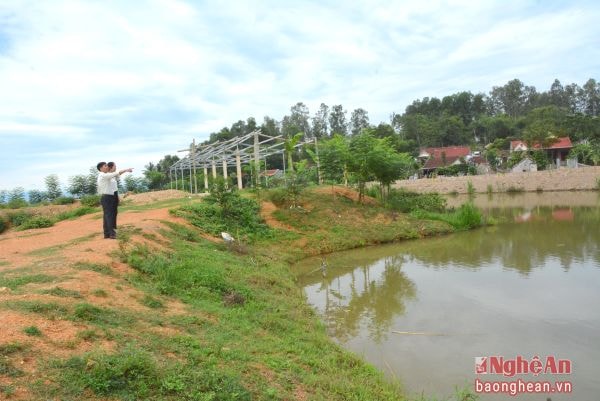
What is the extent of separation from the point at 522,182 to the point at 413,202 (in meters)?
19.5

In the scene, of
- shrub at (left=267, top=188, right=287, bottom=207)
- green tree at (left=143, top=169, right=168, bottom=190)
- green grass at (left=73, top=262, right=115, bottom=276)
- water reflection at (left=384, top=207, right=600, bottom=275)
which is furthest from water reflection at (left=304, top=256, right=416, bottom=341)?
green tree at (left=143, top=169, right=168, bottom=190)

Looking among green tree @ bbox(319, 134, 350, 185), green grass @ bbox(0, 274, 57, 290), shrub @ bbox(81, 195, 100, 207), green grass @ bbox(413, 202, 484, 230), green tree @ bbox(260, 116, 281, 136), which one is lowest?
green grass @ bbox(413, 202, 484, 230)

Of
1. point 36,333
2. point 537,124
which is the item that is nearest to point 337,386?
point 36,333

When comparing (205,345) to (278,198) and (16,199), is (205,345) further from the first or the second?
(16,199)

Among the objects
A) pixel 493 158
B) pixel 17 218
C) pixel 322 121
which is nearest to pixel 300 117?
pixel 322 121

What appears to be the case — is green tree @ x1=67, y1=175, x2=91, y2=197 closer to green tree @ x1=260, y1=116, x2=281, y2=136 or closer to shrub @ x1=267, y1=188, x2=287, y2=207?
shrub @ x1=267, y1=188, x2=287, y2=207

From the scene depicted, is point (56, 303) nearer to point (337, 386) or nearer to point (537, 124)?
point (337, 386)

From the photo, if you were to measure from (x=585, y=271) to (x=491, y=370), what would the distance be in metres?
6.14

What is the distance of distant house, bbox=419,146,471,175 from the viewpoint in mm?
49125

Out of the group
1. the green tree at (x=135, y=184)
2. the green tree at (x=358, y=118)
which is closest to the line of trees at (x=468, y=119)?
the green tree at (x=358, y=118)

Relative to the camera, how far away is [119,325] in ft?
16.3

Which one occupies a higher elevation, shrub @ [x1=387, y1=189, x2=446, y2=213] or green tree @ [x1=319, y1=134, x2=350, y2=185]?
green tree @ [x1=319, y1=134, x2=350, y2=185]

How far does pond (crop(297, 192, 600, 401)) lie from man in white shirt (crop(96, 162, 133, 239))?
15.4 feet

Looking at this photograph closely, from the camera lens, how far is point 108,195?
8.62 metres
